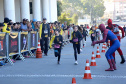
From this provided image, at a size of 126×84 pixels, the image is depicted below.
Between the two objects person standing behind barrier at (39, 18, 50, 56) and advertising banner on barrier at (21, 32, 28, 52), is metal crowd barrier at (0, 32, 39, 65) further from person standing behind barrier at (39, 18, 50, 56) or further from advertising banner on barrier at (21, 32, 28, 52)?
Answer: person standing behind barrier at (39, 18, 50, 56)

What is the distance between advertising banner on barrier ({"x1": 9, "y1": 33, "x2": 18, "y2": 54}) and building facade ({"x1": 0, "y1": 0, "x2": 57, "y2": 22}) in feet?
29.1

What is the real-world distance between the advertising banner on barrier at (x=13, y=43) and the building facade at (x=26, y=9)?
350 inches

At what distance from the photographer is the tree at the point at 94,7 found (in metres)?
162

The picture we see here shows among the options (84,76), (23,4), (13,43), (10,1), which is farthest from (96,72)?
(23,4)

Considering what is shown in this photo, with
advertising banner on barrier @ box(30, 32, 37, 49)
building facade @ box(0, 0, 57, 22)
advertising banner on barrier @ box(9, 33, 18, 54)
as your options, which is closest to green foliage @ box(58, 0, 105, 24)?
building facade @ box(0, 0, 57, 22)

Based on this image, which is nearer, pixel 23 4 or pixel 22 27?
pixel 22 27

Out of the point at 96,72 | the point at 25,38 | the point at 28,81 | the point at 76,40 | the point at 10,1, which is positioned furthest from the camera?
the point at 10,1

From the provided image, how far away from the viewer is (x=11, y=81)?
1042cm

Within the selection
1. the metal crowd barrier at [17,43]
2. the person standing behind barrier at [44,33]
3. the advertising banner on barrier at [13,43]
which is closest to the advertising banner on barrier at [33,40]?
the metal crowd barrier at [17,43]

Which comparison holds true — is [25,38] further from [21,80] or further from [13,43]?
[21,80]

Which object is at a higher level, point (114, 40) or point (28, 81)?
point (114, 40)

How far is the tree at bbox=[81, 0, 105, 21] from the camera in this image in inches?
6373

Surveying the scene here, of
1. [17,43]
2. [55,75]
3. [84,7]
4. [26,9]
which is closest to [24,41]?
[17,43]

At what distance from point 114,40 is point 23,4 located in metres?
16.9
